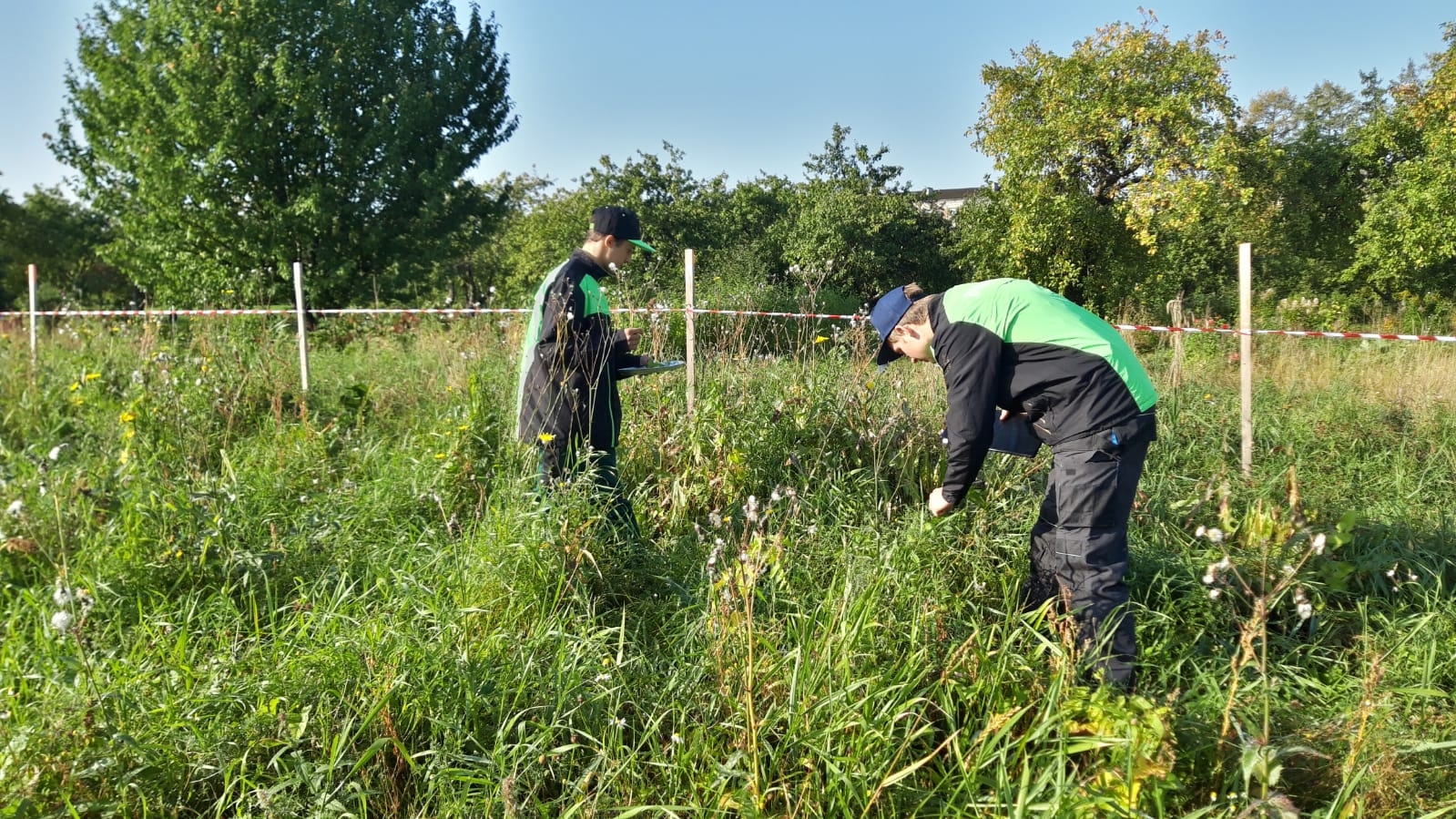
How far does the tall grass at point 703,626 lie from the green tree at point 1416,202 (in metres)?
16.7

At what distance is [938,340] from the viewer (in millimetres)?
2857

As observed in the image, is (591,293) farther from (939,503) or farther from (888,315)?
(939,503)

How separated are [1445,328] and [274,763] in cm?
2038

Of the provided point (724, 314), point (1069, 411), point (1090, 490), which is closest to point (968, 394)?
point (1069, 411)

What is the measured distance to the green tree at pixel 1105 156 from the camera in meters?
18.3

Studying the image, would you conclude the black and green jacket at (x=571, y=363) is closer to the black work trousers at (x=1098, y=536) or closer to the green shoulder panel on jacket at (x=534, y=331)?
the green shoulder panel on jacket at (x=534, y=331)

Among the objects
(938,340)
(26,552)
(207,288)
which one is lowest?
(26,552)

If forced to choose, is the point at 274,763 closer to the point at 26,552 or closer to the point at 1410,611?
the point at 26,552

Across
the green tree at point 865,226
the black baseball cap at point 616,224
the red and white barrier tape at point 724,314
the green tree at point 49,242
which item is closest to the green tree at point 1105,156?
the green tree at point 865,226

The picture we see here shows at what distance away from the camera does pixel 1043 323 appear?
9.13ft

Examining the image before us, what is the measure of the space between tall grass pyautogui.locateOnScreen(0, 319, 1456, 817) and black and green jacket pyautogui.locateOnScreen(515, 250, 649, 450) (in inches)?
10.7

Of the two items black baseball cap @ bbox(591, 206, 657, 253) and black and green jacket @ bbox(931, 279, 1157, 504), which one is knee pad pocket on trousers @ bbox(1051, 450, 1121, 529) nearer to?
black and green jacket @ bbox(931, 279, 1157, 504)

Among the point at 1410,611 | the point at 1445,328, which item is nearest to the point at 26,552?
the point at 1410,611

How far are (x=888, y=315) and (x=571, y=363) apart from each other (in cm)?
142
